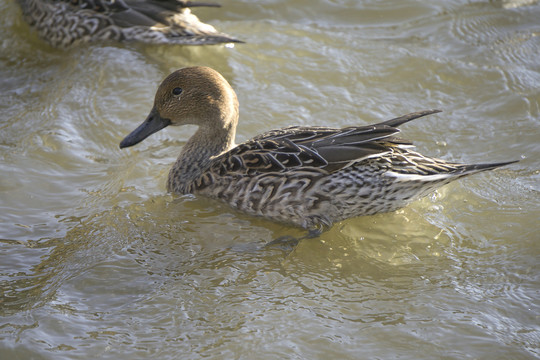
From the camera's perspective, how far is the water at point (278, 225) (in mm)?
4316

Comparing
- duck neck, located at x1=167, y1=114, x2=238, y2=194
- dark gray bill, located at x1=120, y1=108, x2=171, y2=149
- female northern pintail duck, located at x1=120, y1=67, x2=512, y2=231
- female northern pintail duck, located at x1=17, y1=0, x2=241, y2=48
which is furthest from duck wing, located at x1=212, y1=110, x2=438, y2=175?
female northern pintail duck, located at x1=17, y1=0, x2=241, y2=48

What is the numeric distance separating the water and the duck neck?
0.16 m

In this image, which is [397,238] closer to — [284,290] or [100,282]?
[284,290]

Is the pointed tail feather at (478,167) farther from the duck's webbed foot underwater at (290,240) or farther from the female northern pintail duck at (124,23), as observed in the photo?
the female northern pintail duck at (124,23)

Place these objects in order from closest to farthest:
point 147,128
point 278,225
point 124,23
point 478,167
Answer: point 478,167 < point 278,225 < point 147,128 < point 124,23

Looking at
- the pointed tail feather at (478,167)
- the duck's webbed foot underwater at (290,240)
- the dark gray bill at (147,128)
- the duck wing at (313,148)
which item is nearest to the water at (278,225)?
the duck's webbed foot underwater at (290,240)

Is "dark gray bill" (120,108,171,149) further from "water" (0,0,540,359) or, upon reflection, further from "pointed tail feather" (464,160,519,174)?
"pointed tail feather" (464,160,519,174)

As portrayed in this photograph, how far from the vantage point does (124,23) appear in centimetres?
815

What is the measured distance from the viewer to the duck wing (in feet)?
16.7

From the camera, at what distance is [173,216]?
560 cm

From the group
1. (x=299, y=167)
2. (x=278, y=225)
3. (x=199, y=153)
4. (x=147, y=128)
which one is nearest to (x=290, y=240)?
(x=278, y=225)

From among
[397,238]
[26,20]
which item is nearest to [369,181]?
[397,238]

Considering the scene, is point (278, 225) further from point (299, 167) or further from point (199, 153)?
point (199, 153)

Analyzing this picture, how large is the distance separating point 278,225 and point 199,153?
104 centimetres
